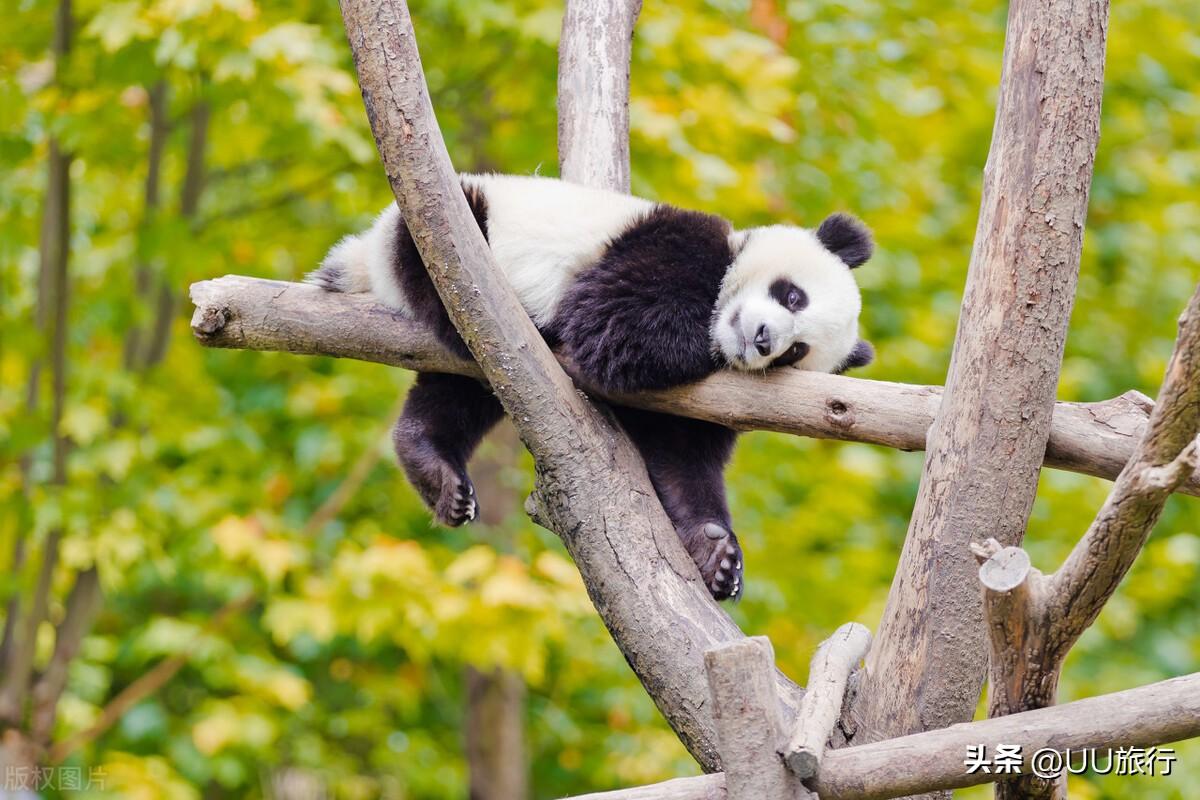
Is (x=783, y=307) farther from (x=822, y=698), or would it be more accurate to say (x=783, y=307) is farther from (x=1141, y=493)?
(x=1141, y=493)

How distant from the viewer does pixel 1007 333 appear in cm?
247

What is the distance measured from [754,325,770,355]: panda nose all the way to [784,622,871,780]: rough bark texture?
742 millimetres

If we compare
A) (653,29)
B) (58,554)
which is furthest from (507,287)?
(58,554)

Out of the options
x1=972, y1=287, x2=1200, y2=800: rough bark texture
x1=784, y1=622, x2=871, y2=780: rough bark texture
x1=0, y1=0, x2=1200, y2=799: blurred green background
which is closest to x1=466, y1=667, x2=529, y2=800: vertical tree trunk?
x1=0, y1=0, x2=1200, y2=799: blurred green background

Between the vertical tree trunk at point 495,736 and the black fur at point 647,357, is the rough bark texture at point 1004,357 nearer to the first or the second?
the black fur at point 647,357

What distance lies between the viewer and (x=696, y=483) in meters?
3.30

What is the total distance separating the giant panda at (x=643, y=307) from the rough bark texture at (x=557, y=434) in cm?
26

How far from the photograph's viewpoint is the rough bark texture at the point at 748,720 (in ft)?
7.37

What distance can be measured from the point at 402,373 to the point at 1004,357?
429cm

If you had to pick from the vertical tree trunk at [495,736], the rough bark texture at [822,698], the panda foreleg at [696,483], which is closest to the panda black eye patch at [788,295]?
the panda foreleg at [696,483]

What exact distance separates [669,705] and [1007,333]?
1.10 m

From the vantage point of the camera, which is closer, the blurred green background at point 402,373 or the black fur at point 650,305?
the black fur at point 650,305

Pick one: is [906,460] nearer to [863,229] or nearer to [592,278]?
[863,229]

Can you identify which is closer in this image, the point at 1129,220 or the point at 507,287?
the point at 507,287
